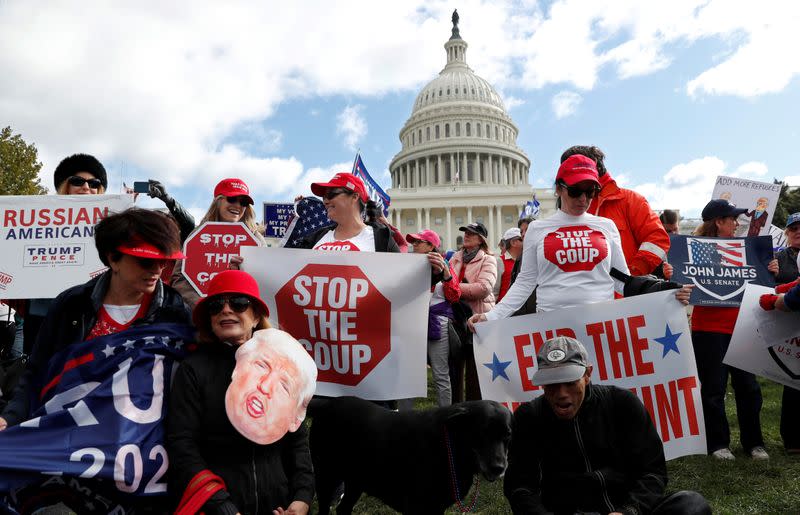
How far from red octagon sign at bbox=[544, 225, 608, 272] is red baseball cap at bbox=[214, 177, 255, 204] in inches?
99.0

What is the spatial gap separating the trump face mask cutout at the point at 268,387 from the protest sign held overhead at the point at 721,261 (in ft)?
13.5

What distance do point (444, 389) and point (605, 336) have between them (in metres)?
2.07

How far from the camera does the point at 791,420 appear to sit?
4.89 m

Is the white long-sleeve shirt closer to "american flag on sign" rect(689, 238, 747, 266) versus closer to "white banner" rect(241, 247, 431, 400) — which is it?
"white banner" rect(241, 247, 431, 400)

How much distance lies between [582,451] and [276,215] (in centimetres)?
841

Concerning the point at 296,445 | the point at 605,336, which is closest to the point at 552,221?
the point at 605,336

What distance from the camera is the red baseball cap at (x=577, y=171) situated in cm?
360

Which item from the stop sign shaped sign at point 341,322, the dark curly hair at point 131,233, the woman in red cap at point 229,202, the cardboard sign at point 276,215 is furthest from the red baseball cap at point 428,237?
the cardboard sign at point 276,215

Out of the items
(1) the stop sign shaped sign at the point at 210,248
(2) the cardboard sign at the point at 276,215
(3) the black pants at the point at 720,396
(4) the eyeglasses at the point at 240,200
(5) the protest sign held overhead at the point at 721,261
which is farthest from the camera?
(2) the cardboard sign at the point at 276,215

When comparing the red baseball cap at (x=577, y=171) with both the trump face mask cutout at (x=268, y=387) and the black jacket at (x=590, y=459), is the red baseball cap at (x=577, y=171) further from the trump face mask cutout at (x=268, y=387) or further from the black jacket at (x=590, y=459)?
the trump face mask cutout at (x=268, y=387)

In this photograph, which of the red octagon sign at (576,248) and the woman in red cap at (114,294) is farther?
the red octagon sign at (576,248)

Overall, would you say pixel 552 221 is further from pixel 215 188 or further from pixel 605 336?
pixel 215 188

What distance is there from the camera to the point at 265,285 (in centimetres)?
365

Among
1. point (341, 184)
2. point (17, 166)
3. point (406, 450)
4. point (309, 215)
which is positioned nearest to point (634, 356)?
point (406, 450)
